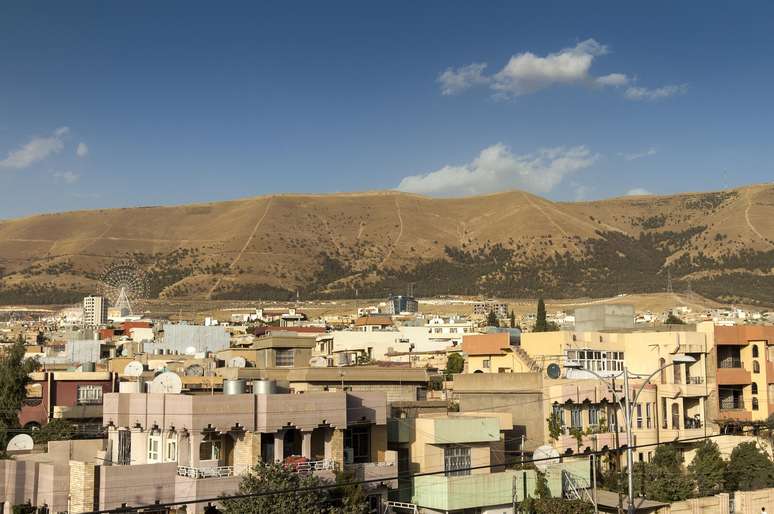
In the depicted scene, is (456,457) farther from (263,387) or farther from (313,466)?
(263,387)

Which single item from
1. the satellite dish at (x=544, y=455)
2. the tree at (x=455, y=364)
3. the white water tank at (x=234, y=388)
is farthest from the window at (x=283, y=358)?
the white water tank at (x=234, y=388)

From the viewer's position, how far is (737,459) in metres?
44.3

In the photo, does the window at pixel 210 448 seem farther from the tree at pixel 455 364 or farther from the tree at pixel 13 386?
the tree at pixel 455 364

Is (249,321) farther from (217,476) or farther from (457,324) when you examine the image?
Answer: (217,476)

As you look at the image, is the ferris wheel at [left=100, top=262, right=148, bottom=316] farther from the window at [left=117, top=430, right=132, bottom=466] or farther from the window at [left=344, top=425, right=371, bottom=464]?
the window at [left=344, top=425, right=371, bottom=464]

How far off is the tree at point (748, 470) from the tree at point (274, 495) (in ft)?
75.3

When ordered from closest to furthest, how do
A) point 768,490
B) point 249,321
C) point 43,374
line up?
1. point 768,490
2. point 43,374
3. point 249,321

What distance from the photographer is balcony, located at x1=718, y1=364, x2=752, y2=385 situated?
166 feet

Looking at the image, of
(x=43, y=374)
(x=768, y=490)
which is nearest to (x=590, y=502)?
(x=768, y=490)

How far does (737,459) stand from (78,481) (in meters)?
29.6

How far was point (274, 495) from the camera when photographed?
27.9m

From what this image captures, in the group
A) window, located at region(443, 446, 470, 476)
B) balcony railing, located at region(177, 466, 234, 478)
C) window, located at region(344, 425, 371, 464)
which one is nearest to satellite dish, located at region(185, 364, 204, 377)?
window, located at region(344, 425, 371, 464)

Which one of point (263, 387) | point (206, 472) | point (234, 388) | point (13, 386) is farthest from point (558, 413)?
point (13, 386)

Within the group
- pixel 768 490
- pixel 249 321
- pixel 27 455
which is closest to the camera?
pixel 27 455
